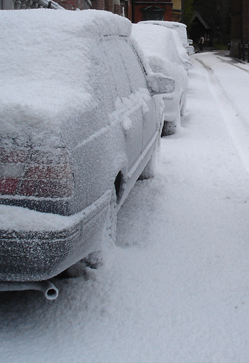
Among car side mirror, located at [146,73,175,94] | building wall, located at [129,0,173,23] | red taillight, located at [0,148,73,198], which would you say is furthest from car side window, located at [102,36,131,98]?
building wall, located at [129,0,173,23]

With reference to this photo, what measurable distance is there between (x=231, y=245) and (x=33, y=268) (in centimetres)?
209

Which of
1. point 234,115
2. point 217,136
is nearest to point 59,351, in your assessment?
point 217,136

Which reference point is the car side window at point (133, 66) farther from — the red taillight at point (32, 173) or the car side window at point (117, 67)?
the red taillight at point (32, 173)

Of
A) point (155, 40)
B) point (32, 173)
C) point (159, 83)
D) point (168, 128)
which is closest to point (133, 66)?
point (159, 83)

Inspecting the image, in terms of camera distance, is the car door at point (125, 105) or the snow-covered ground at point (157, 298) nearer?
the snow-covered ground at point (157, 298)

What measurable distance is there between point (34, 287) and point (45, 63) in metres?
1.43

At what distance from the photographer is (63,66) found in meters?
3.21

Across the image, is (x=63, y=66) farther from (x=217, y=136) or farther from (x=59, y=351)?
(x=217, y=136)

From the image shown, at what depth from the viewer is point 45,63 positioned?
3.23m

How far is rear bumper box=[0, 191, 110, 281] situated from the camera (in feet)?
8.43

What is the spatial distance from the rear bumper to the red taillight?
148mm

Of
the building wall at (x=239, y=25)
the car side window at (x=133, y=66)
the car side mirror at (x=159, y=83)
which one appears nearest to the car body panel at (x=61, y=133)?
the car side window at (x=133, y=66)

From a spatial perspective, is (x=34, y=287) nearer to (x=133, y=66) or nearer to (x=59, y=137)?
(x=59, y=137)

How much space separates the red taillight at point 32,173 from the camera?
2578 millimetres
